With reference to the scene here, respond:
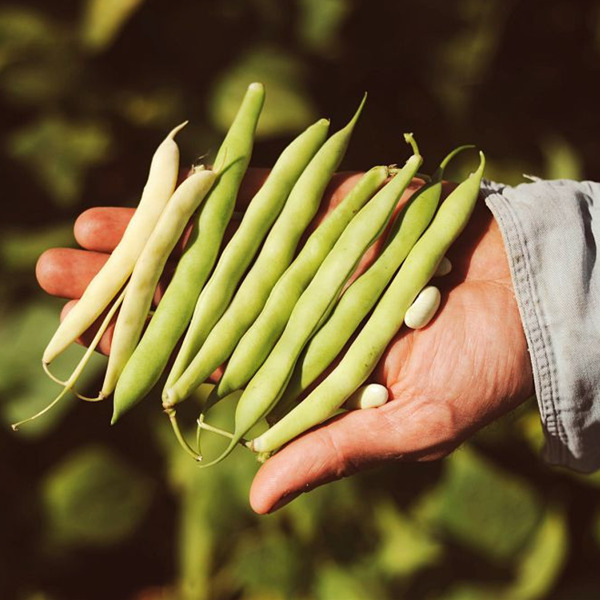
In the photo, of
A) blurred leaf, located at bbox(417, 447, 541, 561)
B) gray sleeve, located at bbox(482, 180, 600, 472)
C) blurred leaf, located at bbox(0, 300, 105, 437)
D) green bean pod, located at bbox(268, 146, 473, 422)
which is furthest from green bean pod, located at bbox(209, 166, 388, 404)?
blurred leaf, located at bbox(417, 447, 541, 561)

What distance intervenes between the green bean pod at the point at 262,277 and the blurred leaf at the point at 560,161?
1.68 m

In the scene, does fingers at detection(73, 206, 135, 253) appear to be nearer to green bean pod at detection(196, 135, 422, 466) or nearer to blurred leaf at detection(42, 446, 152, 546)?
green bean pod at detection(196, 135, 422, 466)

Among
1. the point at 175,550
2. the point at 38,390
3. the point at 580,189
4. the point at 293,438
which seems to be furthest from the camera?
the point at 175,550

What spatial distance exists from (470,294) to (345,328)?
0.50m

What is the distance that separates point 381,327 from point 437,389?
290 mm

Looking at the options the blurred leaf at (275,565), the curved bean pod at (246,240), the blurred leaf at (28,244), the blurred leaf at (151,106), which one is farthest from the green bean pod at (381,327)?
the blurred leaf at (151,106)

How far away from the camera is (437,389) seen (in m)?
2.66

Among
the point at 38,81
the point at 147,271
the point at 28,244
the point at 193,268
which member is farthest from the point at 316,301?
the point at 38,81

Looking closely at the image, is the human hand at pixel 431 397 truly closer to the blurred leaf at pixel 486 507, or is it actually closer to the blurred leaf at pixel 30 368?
the blurred leaf at pixel 486 507

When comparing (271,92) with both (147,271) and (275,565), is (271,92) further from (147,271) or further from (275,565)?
(275,565)

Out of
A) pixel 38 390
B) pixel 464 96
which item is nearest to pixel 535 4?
pixel 464 96

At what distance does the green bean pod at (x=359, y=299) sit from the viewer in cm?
270

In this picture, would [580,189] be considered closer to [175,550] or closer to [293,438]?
[293,438]

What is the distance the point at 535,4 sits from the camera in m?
4.74
